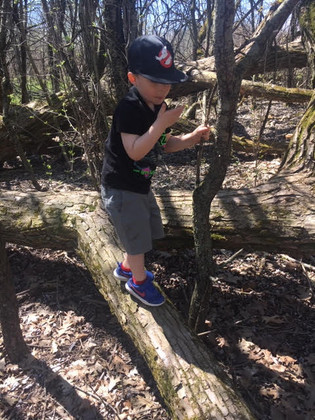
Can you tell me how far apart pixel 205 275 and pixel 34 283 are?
2157 millimetres

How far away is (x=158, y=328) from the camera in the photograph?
2.35 meters

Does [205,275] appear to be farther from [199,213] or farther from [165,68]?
[165,68]

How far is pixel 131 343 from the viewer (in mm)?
3092

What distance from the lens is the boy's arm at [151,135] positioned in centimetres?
193

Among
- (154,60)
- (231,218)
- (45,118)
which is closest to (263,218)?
(231,218)

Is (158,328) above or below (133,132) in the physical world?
below

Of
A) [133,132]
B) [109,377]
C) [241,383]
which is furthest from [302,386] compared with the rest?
[133,132]

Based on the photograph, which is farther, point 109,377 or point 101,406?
point 109,377

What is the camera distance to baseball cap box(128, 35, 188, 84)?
193 cm

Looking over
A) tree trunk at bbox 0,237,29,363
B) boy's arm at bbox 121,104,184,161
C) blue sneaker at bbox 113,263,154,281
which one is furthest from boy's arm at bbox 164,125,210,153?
tree trunk at bbox 0,237,29,363

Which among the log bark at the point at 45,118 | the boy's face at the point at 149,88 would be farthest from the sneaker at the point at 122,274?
the log bark at the point at 45,118

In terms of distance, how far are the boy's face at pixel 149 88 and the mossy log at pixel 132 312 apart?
1.37 metres

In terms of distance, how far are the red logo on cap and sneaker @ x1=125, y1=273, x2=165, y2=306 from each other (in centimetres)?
146

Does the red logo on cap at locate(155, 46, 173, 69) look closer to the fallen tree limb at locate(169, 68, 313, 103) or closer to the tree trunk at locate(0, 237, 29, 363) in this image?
the tree trunk at locate(0, 237, 29, 363)
